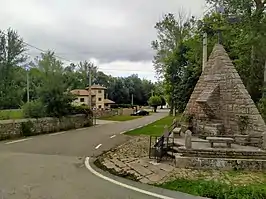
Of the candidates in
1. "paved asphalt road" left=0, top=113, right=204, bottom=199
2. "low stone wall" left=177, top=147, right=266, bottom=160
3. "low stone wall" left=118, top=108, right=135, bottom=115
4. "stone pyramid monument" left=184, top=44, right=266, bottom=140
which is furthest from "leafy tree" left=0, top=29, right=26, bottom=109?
"low stone wall" left=118, top=108, right=135, bottom=115

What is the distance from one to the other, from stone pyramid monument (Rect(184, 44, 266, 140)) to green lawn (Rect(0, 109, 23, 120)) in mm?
13732

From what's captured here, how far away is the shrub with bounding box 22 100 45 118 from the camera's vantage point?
24.6 metres

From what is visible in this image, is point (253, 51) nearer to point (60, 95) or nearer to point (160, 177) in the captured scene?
point (160, 177)

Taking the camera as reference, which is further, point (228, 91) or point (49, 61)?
point (49, 61)

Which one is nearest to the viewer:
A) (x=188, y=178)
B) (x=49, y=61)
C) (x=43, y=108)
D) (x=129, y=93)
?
(x=188, y=178)

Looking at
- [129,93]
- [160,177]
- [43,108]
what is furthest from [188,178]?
[129,93]

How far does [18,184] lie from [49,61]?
66.6 ft

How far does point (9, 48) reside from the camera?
2858cm

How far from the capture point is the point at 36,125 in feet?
76.7

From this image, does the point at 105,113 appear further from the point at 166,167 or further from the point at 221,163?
the point at 221,163

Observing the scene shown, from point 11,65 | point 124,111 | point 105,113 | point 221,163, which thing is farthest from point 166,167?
point 124,111

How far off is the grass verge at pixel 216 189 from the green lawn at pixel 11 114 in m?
17.4

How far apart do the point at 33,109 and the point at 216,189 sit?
64.5 feet

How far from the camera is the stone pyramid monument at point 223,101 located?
13.6 metres
